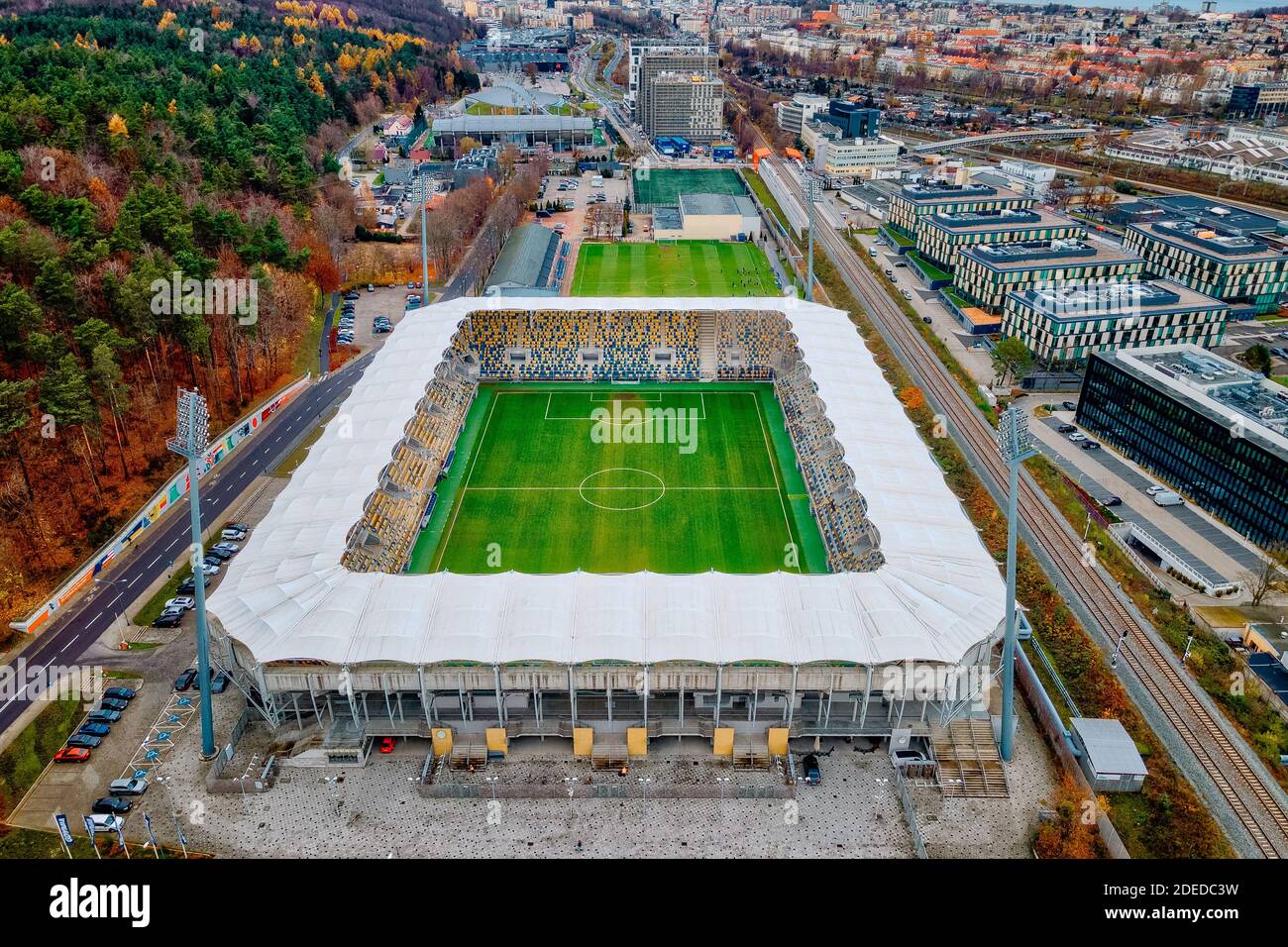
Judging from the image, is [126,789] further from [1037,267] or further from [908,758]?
[1037,267]

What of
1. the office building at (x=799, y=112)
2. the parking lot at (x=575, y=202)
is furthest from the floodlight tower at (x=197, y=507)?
the office building at (x=799, y=112)

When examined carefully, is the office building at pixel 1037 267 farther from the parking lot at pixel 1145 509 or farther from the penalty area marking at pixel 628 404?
the penalty area marking at pixel 628 404

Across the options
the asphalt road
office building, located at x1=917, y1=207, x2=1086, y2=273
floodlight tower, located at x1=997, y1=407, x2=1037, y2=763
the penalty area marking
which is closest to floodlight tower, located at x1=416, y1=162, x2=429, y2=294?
Result: the asphalt road

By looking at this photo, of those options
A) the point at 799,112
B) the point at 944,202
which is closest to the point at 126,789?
the point at 944,202

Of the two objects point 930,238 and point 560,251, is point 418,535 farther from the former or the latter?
point 930,238

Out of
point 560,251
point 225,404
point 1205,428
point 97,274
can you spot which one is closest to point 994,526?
point 1205,428

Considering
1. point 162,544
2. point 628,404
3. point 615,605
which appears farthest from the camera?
point 628,404
